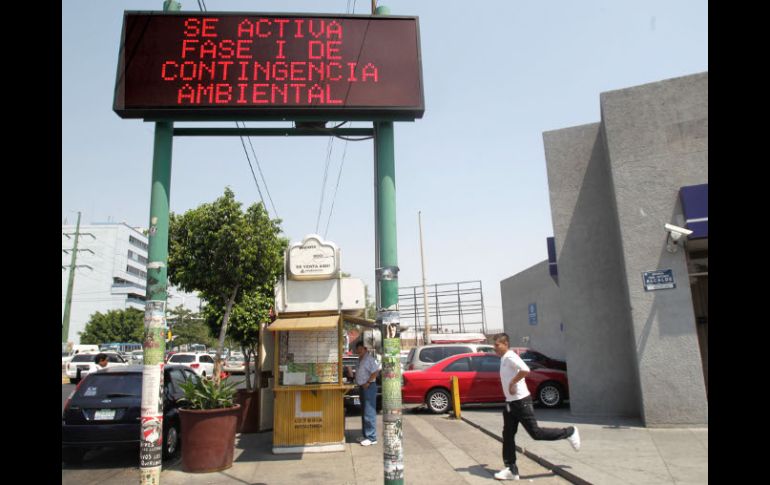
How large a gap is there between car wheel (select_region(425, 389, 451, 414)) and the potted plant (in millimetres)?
6903

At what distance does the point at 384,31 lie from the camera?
19.0ft

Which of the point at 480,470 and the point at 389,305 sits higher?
the point at 389,305

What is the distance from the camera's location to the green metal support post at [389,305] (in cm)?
520

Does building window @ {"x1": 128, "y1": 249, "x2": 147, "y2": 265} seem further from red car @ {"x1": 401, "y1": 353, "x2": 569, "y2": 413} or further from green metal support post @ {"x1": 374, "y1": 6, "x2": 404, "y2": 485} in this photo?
green metal support post @ {"x1": 374, "y1": 6, "x2": 404, "y2": 485}

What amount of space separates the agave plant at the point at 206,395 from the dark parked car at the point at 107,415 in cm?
33

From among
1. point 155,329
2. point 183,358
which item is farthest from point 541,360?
point 183,358

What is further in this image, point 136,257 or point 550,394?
point 136,257

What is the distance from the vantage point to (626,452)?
24.7 feet

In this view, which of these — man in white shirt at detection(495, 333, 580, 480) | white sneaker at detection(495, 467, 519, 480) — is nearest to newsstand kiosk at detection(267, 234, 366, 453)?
man in white shirt at detection(495, 333, 580, 480)

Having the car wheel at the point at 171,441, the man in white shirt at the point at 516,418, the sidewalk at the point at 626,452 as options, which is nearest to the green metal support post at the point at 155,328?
the car wheel at the point at 171,441

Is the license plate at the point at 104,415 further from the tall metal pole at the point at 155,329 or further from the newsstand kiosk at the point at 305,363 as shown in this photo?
the tall metal pole at the point at 155,329

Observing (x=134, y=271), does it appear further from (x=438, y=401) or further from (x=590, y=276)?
(x=590, y=276)

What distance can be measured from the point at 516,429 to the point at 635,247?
482 cm
